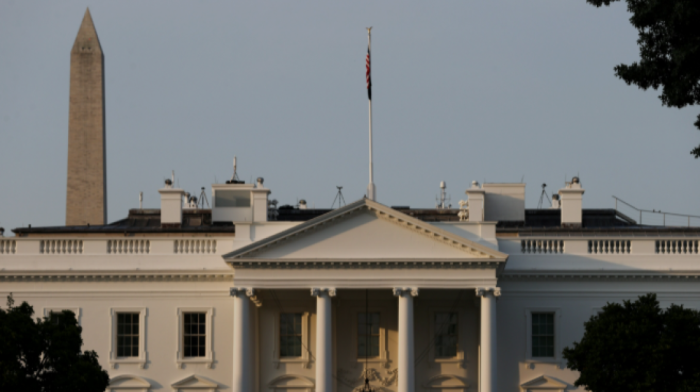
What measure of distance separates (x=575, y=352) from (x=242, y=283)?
450 inches

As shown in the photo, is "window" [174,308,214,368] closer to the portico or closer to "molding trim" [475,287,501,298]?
the portico

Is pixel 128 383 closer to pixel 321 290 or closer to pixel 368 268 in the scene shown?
pixel 321 290

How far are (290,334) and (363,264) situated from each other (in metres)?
4.58

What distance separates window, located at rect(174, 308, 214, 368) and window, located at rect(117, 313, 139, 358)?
5.07ft

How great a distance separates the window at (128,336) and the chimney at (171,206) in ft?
15.2

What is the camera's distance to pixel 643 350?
34625mm

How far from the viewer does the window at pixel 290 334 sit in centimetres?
4312

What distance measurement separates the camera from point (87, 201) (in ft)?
217

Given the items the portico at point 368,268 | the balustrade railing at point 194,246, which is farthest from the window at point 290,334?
the balustrade railing at point 194,246

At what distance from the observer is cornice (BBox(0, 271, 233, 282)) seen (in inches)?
→ 1672

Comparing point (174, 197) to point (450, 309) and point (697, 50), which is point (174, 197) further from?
point (697, 50)

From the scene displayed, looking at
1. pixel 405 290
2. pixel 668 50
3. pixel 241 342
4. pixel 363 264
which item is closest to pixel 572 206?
pixel 405 290

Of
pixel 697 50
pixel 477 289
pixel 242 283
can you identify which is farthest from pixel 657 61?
pixel 242 283

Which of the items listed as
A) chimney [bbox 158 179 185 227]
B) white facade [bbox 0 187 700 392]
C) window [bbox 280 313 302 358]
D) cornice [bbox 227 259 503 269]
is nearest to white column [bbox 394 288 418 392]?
cornice [bbox 227 259 503 269]
